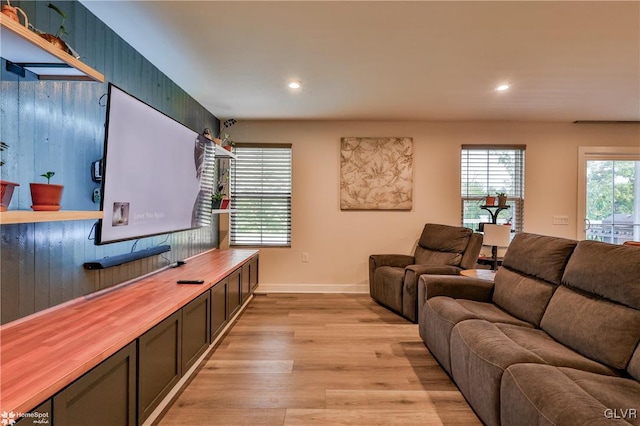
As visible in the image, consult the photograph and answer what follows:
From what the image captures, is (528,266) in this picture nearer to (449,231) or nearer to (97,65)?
(449,231)

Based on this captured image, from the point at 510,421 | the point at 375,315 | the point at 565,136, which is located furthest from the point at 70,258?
the point at 565,136

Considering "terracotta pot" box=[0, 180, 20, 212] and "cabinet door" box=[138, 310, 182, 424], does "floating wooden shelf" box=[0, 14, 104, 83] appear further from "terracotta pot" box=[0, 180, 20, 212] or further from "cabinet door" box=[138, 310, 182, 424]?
"cabinet door" box=[138, 310, 182, 424]

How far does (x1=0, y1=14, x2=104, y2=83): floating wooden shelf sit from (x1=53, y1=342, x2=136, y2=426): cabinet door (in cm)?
133

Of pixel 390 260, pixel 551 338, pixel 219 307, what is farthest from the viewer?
pixel 390 260

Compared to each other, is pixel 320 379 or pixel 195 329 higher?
pixel 195 329

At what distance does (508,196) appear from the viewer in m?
4.29

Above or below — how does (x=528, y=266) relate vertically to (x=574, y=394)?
above

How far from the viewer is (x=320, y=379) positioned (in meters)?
2.13

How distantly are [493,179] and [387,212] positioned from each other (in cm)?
161

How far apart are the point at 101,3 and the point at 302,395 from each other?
275 cm

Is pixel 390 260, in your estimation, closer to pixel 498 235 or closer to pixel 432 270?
pixel 432 270

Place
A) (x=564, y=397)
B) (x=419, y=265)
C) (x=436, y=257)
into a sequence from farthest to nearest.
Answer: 1. (x=436, y=257)
2. (x=419, y=265)
3. (x=564, y=397)

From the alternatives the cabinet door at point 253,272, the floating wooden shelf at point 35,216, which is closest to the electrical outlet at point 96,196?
the floating wooden shelf at point 35,216

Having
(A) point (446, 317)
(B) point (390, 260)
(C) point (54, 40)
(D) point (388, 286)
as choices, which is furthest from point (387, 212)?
(C) point (54, 40)
